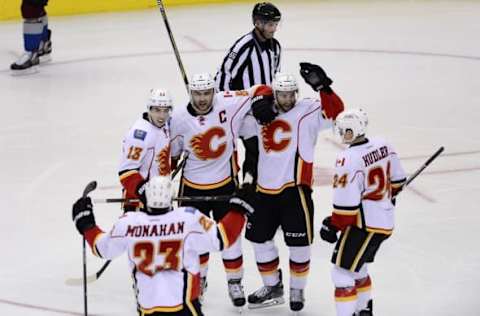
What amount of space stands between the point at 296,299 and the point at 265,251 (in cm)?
24

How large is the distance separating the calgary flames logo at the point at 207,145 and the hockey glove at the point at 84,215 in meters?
0.98

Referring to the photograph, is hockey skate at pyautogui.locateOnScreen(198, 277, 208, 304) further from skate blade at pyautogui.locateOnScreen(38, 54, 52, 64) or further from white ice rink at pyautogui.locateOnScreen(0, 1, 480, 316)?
skate blade at pyautogui.locateOnScreen(38, 54, 52, 64)

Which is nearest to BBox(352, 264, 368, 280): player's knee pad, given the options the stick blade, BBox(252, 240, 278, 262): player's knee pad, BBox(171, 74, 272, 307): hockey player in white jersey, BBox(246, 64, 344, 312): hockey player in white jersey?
BBox(246, 64, 344, 312): hockey player in white jersey

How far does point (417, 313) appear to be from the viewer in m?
5.30

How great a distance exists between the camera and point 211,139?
523cm

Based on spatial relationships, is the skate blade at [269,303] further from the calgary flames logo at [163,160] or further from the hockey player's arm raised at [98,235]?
the hockey player's arm raised at [98,235]

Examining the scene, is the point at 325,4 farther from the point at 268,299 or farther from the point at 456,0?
the point at 268,299

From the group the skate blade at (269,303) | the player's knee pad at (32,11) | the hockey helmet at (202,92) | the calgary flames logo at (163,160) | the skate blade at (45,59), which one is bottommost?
the skate blade at (45,59)

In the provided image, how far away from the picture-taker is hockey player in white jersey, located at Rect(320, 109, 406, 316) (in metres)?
Result: 4.76

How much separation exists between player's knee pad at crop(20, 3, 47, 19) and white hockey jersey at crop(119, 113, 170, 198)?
5.04 m

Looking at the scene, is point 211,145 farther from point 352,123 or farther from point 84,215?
point 84,215

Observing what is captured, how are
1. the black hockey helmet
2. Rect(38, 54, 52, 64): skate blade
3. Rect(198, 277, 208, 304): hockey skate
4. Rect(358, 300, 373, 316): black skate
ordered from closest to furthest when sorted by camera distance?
Rect(358, 300, 373, 316): black skate → Rect(198, 277, 208, 304): hockey skate → the black hockey helmet → Rect(38, 54, 52, 64): skate blade

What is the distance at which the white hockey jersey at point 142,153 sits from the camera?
199 inches

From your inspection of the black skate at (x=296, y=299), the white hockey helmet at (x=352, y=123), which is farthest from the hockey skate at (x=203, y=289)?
the white hockey helmet at (x=352, y=123)
